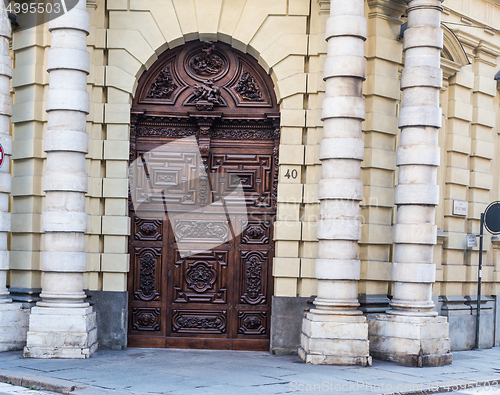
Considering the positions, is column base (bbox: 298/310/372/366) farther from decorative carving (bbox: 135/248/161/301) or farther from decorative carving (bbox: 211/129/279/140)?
decorative carving (bbox: 211/129/279/140)

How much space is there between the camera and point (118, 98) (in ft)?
41.3

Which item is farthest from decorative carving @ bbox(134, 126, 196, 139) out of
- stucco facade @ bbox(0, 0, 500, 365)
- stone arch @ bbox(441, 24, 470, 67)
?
stone arch @ bbox(441, 24, 470, 67)

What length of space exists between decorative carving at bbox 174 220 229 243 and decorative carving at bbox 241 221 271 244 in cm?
35

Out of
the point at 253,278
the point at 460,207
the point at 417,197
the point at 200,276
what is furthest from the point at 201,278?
the point at 460,207

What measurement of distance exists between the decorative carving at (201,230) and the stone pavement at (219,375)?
2.08 meters

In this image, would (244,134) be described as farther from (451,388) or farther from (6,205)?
(451,388)

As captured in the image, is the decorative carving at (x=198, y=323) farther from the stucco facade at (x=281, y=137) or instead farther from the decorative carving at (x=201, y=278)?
the stucco facade at (x=281, y=137)

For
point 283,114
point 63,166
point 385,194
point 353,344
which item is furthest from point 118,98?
point 353,344

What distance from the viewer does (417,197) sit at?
12039 mm

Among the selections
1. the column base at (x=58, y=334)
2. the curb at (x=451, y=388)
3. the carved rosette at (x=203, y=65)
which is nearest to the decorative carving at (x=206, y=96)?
the carved rosette at (x=203, y=65)

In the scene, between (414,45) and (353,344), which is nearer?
(353,344)

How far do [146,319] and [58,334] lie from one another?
1.96 meters

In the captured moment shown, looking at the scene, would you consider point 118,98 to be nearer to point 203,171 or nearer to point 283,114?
point 203,171

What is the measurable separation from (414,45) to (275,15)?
258 centimetres
